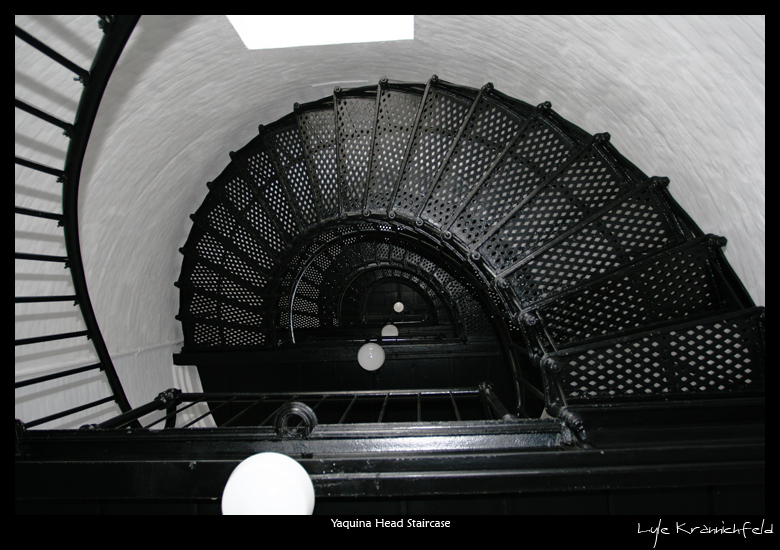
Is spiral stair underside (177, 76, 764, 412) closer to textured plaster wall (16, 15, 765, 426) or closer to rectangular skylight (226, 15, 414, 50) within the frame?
textured plaster wall (16, 15, 765, 426)

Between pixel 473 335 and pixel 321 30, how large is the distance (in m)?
3.75

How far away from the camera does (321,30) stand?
2.76m

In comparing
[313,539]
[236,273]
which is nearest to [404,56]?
[236,273]

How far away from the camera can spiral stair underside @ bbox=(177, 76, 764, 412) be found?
2330 millimetres

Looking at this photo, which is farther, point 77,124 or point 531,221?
point 531,221

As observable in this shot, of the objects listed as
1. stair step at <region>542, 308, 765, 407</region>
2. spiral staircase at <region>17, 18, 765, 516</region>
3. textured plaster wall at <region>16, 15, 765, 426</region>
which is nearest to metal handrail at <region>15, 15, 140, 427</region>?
textured plaster wall at <region>16, 15, 765, 426</region>

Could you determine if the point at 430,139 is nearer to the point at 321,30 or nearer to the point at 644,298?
the point at 321,30

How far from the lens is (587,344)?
2.40m

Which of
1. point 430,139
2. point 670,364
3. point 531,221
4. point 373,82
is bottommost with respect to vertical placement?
point 670,364

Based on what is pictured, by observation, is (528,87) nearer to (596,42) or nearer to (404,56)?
(596,42)

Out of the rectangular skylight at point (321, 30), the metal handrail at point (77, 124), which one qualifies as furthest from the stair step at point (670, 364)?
the metal handrail at point (77, 124)

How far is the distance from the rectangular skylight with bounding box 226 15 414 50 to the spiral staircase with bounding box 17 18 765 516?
0.52 meters

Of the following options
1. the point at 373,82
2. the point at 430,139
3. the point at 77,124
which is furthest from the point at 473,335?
the point at 77,124

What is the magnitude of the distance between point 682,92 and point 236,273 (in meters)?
4.18
